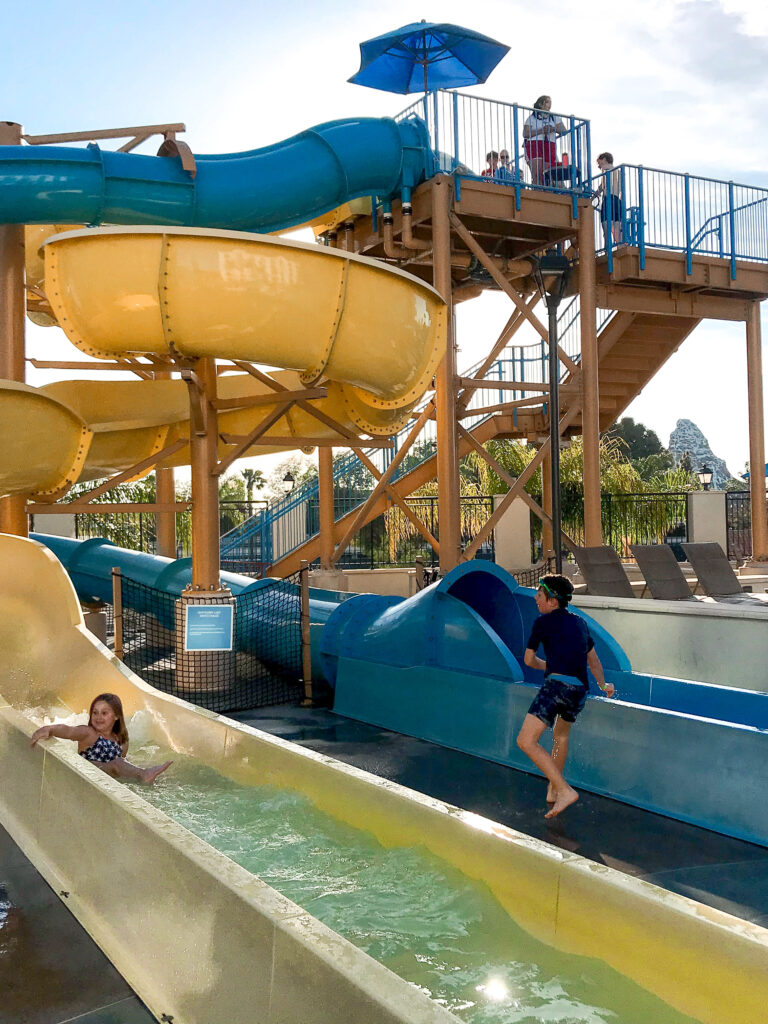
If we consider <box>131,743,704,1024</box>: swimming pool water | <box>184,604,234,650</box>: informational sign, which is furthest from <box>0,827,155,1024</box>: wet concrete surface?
<box>184,604,234,650</box>: informational sign

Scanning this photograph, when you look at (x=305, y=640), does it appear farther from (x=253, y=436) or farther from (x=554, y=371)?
(x=554, y=371)

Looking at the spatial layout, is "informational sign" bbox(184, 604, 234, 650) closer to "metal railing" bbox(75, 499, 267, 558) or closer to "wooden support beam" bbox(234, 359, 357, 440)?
"wooden support beam" bbox(234, 359, 357, 440)

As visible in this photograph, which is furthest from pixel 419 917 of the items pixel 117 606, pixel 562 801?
pixel 117 606

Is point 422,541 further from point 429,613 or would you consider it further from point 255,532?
point 429,613

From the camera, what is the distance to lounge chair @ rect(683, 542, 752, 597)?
535 inches

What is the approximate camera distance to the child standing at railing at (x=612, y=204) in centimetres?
1559

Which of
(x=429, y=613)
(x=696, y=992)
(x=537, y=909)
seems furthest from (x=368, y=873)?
(x=429, y=613)

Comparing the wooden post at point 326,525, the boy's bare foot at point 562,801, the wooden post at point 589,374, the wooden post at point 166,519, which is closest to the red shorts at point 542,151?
the wooden post at point 589,374

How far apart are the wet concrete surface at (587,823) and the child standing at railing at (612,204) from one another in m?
10.8

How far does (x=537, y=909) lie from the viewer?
3.51m

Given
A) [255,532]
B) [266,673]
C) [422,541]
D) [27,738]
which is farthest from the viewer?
[422,541]

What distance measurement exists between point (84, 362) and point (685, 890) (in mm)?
9197

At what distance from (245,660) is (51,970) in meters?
7.95

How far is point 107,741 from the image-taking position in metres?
6.00
